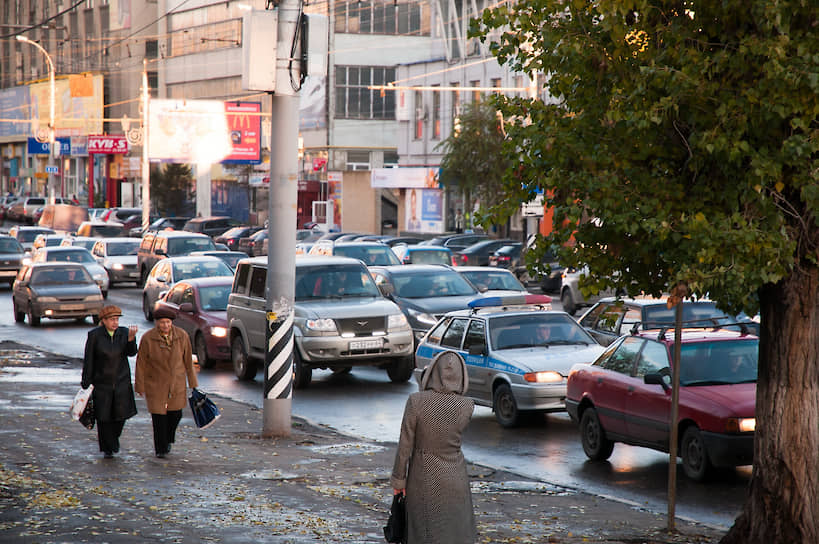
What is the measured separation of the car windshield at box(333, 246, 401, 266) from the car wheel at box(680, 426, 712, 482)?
19.3 meters

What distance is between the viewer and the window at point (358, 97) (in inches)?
3290

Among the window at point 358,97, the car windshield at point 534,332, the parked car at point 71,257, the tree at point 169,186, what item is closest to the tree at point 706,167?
Result: the car windshield at point 534,332

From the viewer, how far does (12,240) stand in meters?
42.1

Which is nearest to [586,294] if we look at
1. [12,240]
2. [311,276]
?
[311,276]

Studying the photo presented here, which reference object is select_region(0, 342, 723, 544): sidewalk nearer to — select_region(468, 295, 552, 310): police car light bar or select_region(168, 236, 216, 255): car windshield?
select_region(468, 295, 552, 310): police car light bar

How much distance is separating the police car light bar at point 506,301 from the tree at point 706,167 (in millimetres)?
9571

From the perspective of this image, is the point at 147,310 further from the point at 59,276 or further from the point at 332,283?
the point at 332,283

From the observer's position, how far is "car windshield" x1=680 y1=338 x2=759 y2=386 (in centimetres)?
1266

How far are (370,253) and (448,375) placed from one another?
24258mm

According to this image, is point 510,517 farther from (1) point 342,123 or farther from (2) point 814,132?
(1) point 342,123

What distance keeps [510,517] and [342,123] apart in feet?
243

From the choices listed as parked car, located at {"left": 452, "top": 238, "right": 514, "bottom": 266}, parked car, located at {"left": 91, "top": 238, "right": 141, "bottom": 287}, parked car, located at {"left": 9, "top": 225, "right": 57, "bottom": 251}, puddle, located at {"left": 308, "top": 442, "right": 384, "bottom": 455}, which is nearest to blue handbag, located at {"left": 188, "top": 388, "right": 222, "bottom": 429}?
puddle, located at {"left": 308, "top": 442, "right": 384, "bottom": 455}

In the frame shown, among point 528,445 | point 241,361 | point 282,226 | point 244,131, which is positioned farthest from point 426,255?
point 244,131

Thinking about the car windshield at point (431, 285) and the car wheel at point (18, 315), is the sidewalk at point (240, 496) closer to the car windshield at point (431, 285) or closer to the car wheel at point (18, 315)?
the car windshield at point (431, 285)
